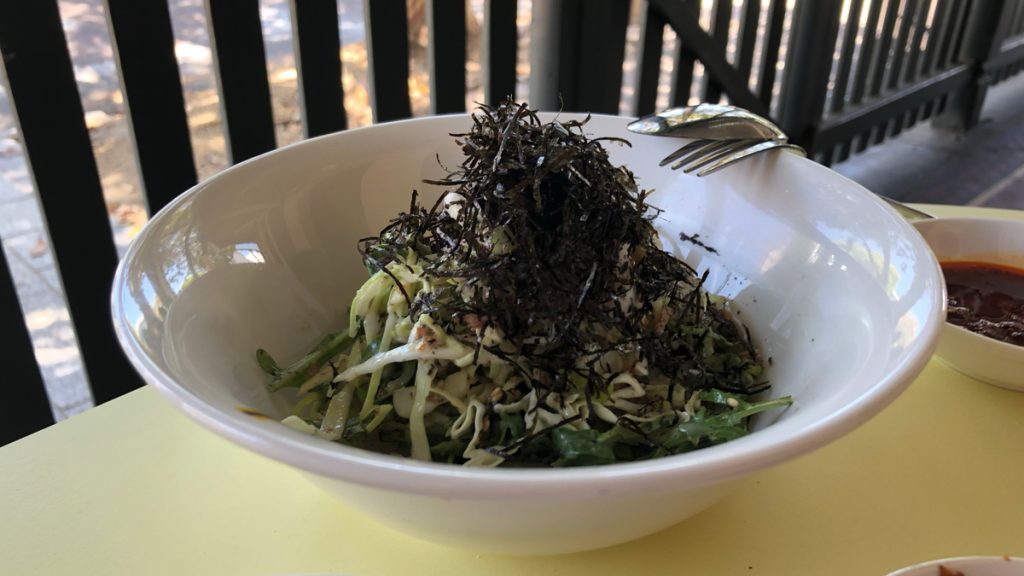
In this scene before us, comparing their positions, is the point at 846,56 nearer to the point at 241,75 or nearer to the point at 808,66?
the point at 808,66

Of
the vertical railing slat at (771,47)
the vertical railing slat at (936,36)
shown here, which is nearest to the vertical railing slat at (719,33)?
the vertical railing slat at (771,47)

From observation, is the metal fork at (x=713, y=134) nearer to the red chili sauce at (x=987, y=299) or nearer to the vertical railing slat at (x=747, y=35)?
the red chili sauce at (x=987, y=299)

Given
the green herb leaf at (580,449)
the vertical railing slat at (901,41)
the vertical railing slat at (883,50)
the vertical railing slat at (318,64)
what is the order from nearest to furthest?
the green herb leaf at (580,449) → the vertical railing slat at (318,64) → the vertical railing slat at (883,50) → the vertical railing slat at (901,41)

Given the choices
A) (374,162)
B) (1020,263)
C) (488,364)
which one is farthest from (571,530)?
(1020,263)

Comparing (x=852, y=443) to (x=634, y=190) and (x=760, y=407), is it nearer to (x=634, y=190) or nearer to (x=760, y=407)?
(x=760, y=407)

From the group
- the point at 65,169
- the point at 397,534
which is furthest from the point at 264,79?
the point at 397,534

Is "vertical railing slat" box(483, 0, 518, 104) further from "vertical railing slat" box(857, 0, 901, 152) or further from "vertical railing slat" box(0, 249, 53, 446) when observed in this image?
"vertical railing slat" box(857, 0, 901, 152)
